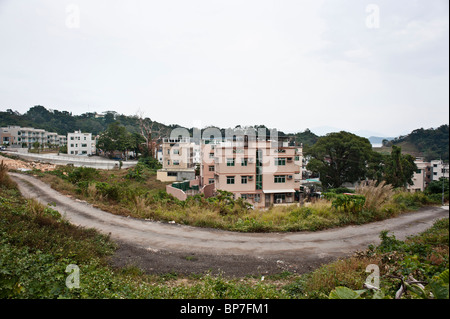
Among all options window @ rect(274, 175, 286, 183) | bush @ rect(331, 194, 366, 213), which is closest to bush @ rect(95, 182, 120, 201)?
bush @ rect(331, 194, 366, 213)

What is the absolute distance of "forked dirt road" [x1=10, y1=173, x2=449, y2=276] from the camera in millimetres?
3822

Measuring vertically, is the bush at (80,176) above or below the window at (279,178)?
above

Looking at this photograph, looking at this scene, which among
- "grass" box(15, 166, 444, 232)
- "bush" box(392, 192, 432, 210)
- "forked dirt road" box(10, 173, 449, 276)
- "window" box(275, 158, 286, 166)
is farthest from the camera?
"window" box(275, 158, 286, 166)

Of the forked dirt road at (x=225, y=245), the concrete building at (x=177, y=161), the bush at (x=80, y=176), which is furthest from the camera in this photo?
the concrete building at (x=177, y=161)

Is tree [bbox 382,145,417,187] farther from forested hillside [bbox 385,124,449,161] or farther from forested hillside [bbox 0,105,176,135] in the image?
forested hillside [bbox 0,105,176,135]

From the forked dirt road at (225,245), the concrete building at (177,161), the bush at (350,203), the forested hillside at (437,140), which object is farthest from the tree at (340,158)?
the bush at (350,203)

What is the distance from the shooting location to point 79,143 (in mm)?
33125

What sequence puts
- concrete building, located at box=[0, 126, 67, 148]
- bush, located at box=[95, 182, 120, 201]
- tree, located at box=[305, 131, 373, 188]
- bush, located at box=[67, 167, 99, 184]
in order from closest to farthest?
bush, located at box=[95, 182, 120, 201]
bush, located at box=[67, 167, 99, 184]
concrete building, located at box=[0, 126, 67, 148]
tree, located at box=[305, 131, 373, 188]

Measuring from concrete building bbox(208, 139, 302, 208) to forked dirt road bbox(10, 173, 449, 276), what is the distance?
8945 millimetres

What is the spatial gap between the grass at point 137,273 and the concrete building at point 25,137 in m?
23.1

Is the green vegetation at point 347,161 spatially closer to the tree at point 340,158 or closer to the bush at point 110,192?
the tree at point 340,158

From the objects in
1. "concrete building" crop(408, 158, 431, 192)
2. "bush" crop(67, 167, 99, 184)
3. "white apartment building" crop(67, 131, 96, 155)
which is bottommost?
"concrete building" crop(408, 158, 431, 192)

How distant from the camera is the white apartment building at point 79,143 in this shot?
105 ft

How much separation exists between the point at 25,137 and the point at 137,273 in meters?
32.7
